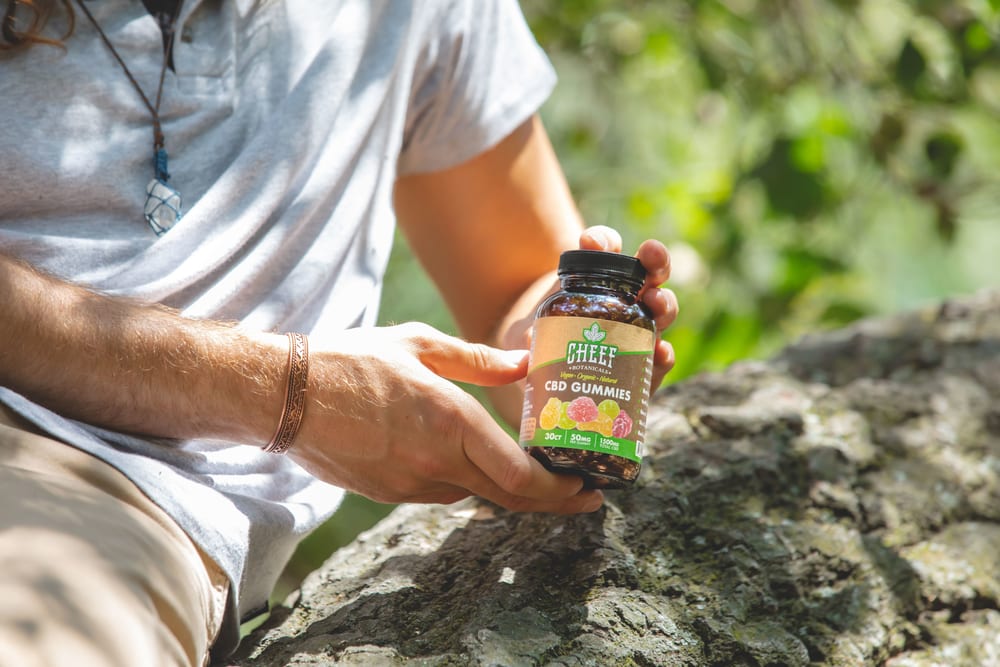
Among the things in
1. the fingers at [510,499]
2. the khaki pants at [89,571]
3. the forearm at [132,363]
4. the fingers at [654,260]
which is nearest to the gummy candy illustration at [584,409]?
the fingers at [510,499]

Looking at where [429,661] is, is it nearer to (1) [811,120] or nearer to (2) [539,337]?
(2) [539,337]

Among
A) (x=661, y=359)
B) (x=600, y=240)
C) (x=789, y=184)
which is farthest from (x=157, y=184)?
(x=789, y=184)

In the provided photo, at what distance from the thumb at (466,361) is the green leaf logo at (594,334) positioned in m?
0.17

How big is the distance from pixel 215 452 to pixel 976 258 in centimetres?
606

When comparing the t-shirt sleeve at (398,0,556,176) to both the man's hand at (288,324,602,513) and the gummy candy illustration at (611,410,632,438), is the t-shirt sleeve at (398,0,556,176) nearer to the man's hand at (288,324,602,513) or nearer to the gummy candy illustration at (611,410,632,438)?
the man's hand at (288,324,602,513)

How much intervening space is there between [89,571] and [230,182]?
59 cm

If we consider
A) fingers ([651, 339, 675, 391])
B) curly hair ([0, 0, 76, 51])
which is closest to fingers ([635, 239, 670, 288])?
fingers ([651, 339, 675, 391])

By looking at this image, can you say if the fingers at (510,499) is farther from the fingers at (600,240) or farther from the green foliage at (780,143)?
the green foliage at (780,143)

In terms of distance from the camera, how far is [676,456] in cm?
161

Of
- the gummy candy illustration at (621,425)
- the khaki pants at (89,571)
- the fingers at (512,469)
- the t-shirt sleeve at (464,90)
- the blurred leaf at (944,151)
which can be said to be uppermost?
the blurred leaf at (944,151)

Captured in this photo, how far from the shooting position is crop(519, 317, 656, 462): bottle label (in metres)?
1.17

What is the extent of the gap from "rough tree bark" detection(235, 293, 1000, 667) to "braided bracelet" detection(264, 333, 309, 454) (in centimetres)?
26

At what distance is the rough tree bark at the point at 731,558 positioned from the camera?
125cm

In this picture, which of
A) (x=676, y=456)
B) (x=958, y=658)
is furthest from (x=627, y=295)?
(x=958, y=658)
